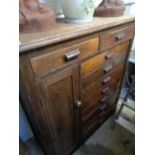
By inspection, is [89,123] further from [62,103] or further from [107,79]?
[62,103]

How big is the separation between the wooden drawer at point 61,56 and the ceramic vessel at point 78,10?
0.48 feet

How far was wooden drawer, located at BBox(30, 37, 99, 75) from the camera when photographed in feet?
2.10

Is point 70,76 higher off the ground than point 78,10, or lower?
lower

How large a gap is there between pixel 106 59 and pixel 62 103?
455 millimetres

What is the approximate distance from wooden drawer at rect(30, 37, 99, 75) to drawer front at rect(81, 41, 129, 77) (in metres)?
0.07

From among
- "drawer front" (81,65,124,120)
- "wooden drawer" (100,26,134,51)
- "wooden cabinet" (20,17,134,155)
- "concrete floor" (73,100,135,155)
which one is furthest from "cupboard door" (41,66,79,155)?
"concrete floor" (73,100,135,155)

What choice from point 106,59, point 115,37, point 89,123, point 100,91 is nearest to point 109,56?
point 106,59

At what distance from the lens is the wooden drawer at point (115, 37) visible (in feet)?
3.10

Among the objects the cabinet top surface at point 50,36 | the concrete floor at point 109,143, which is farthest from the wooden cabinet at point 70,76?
the concrete floor at point 109,143

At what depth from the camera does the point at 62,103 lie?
2.93ft

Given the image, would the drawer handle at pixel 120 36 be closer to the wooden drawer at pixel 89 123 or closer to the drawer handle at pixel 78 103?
the drawer handle at pixel 78 103

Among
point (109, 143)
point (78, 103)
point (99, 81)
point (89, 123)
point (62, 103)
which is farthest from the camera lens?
point (109, 143)
